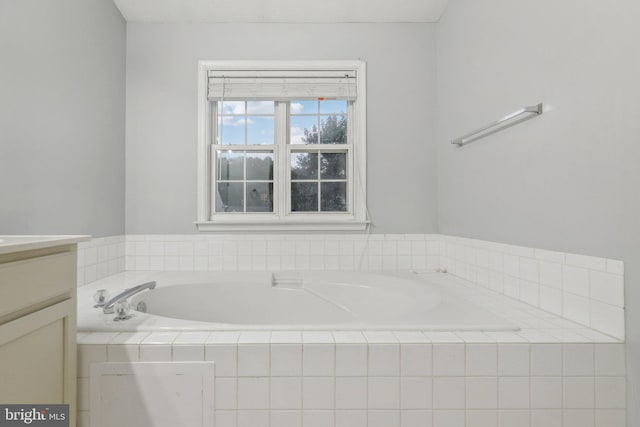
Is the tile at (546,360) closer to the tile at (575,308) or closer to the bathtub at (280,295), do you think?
the tile at (575,308)

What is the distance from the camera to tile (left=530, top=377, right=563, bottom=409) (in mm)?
985

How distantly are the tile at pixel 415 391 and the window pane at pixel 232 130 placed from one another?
6.48 feet

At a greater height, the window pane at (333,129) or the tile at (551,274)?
the window pane at (333,129)

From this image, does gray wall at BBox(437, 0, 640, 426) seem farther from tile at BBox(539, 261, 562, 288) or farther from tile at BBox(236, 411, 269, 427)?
tile at BBox(236, 411, 269, 427)

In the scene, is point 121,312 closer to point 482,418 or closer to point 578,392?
point 482,418

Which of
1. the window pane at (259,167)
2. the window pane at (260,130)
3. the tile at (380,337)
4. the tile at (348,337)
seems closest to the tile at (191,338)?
the tile at (348,337)

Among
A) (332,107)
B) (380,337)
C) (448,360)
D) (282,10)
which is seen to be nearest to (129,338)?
(380,337)

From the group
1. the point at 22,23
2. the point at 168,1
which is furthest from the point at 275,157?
the point at 22,23

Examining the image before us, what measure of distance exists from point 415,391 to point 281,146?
1.84 meters

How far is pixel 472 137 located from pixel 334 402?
1581 millimetres

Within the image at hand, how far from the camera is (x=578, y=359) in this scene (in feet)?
3.25

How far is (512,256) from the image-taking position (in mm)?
1497

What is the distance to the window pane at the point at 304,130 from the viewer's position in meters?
2.39

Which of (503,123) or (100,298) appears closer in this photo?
(100,298)
